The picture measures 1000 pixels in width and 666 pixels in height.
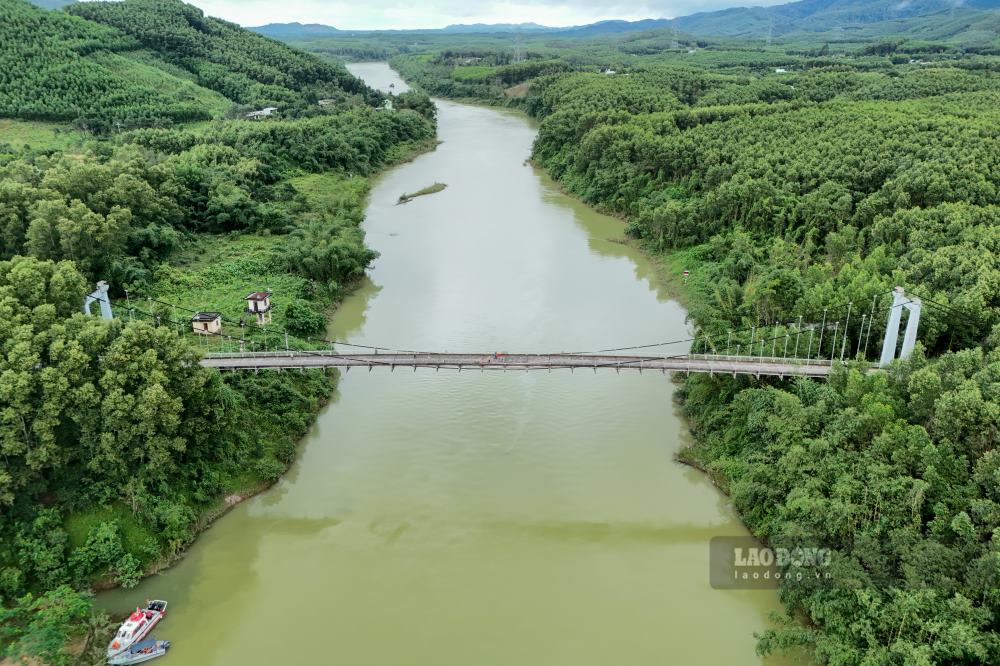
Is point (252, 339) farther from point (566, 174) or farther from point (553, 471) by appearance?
point (566, 174)

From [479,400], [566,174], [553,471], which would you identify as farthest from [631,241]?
[553,471]

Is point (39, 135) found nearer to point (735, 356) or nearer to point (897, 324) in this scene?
point (735, 356)

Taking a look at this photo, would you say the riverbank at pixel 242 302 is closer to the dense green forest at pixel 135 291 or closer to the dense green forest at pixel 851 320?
the dense green forest at pixel 135 291

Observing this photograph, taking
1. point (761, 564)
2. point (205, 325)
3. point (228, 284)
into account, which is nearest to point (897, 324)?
point (761, 564)

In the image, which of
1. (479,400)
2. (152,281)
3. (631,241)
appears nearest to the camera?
(479,400)

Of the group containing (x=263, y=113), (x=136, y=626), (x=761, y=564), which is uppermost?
(x=263, y=113)

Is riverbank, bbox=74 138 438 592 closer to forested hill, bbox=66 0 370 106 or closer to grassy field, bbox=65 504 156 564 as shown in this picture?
grassy field, bbox=65 504 156 564
